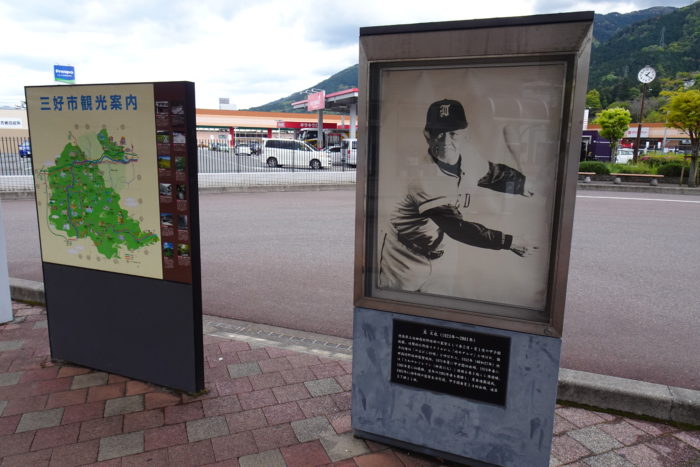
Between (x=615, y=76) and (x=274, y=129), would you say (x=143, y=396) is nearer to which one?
(x=274, y=129)

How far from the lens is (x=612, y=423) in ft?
10.2

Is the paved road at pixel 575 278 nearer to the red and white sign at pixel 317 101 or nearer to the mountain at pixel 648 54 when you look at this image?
the red and white sign at pixel 317 101

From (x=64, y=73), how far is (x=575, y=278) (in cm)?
1178

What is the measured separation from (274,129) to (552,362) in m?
60.6

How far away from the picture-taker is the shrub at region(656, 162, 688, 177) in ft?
74.5

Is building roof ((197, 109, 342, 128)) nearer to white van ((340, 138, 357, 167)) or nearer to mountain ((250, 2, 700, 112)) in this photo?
mountain ((250, 2, 700, 112))

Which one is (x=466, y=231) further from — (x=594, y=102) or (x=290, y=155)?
(x=594, y=102)

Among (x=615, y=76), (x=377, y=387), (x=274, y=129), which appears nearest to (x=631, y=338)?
(x=377, y=387)

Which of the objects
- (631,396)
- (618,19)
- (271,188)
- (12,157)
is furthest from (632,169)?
(618,19)

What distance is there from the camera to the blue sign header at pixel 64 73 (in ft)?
37.0

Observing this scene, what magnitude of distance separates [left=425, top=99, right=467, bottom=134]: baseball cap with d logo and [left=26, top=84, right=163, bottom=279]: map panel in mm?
1710

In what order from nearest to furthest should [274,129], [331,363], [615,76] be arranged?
[331,363]
[274,129]
[615,76]

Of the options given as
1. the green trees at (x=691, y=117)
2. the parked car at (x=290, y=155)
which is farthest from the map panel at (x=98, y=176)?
the green trees at (x=691, y=117)

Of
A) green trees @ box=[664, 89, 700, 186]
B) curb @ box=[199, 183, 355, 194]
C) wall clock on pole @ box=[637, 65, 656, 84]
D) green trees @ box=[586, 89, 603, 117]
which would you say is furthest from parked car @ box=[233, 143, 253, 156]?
green trees @ box=[586, 89, 603, 117]
